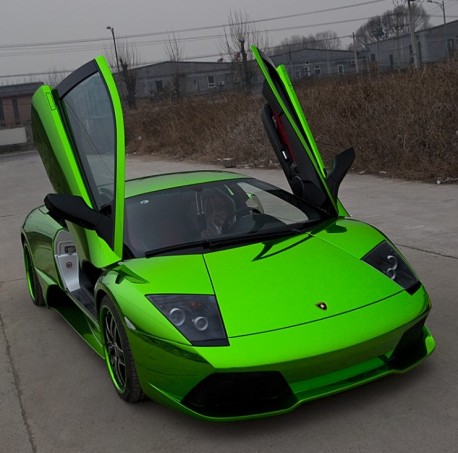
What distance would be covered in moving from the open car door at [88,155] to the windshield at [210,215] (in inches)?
8.0

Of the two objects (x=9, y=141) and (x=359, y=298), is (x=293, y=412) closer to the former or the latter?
(x=359, y=298)

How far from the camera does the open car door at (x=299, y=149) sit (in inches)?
166

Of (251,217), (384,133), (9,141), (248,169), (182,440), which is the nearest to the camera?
(182,440)

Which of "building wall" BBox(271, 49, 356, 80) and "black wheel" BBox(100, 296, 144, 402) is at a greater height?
"building wall" BBox(271, 49, 356, 80)

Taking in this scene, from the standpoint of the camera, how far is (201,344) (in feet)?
9.20

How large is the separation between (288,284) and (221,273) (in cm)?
35

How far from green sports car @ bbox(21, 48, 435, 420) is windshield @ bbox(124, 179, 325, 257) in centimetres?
1

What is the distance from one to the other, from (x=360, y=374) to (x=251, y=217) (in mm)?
1473

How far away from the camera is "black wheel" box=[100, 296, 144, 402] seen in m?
3.20

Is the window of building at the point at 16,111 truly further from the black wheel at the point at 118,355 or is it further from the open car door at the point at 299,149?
the black wheel at the point at 118,355

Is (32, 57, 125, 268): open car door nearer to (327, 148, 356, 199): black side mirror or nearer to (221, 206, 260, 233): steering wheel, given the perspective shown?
(221, 206, 260, 233): steering wheel

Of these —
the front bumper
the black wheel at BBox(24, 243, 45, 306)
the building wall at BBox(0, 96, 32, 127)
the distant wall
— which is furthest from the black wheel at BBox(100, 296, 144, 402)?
the building wall at BBox(0, 96, 32, 127)

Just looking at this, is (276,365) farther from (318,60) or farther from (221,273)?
(318,60)

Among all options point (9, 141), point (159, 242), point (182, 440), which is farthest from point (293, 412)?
point (9, 141)
